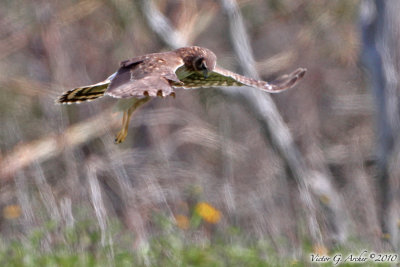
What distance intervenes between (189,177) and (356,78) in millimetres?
4072

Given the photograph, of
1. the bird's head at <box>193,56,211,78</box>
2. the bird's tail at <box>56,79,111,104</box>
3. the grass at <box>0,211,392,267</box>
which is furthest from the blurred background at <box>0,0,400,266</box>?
the bird's head at <box>193,56,211,78</box>

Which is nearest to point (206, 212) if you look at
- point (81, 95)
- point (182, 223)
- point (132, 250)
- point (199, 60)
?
point (182, 223)

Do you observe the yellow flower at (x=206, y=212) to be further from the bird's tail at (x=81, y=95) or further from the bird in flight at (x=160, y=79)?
the bird's tail at (x=81, y=95)

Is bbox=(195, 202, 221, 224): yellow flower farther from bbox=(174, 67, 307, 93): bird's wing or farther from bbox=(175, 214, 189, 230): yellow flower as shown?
bbox=(174, 67, 307, 93): bird's wing

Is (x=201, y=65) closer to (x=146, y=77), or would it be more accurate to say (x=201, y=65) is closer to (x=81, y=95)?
(x=81, y=95)

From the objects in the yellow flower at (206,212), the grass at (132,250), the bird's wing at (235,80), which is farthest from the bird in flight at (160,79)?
the yellow flower at (206,212)

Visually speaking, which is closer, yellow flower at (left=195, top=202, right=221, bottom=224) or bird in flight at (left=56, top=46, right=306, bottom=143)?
bird in flight at (left=56, top=46, right=306, bottom=143)

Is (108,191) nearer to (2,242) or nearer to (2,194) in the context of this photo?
(2,194)

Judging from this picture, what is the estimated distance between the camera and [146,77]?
4.74 meters

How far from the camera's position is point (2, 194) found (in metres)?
8.84

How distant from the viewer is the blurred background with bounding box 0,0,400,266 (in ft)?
18.7

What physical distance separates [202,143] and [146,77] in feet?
20.8

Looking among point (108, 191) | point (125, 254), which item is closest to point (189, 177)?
point (108, 191)

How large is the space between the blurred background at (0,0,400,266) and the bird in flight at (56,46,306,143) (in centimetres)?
67
